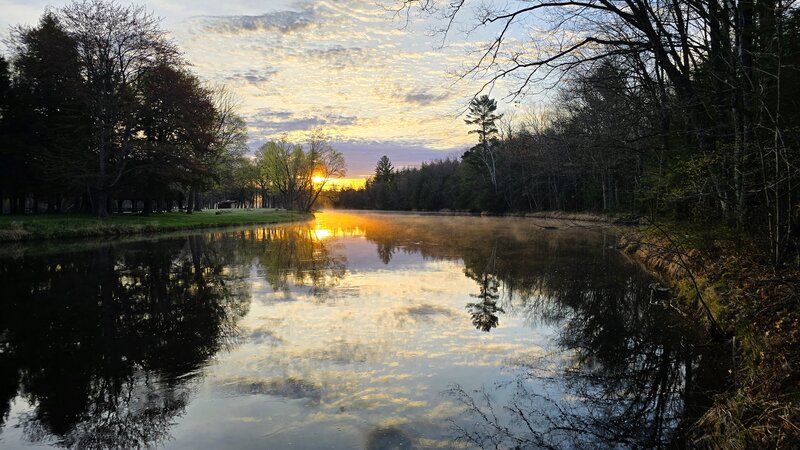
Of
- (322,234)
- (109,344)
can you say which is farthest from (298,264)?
(322,234)

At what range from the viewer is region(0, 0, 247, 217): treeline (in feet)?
98.3

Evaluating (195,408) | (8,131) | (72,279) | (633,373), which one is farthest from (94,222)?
(633,373)

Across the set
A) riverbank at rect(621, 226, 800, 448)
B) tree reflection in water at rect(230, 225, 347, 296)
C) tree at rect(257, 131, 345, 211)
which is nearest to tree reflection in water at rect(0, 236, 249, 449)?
tree reflection in water at rect(230, 225, 347, 296)

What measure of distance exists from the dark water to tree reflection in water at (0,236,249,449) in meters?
0.03

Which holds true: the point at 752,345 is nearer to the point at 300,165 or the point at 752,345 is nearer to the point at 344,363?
the point at 344,363

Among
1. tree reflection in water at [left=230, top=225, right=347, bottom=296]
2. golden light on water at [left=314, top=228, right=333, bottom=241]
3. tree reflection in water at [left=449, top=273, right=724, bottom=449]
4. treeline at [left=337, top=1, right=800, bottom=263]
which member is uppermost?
treeline at [left=337, top=1, right=800, bottom=263]

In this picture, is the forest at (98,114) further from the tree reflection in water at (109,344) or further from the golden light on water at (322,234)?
A: the tree reflection in water at (109,344)

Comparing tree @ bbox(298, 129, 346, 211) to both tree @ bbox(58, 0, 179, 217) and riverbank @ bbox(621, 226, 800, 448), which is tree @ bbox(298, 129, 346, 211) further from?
riverbank @ bbox(621, 226, 800, 448)

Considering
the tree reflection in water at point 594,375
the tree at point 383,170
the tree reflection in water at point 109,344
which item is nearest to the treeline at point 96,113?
the tree reflection in water at point 109,344

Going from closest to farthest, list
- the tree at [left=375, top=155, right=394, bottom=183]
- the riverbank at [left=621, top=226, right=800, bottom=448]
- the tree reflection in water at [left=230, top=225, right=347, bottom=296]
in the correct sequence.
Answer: the riverbank at [left=621, top=226, right=800, bottom=448], the tree reflection in water at [left=230, top=225, right=347, bottom=296], the tree at [left=375, top=155, right=394, bottom=183]

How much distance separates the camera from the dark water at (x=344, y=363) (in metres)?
4.31

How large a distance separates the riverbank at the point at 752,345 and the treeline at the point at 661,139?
50 centimetres

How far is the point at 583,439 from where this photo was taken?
4.14 meters

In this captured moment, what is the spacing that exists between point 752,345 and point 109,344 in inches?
311
